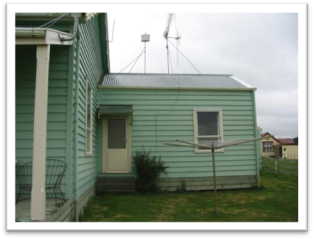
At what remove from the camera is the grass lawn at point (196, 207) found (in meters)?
5.68

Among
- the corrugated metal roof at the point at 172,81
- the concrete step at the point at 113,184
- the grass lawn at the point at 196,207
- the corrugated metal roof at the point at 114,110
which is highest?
the corrugated metal roof at the point at 172,81

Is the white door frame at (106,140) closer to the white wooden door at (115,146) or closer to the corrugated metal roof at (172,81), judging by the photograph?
the white wooden door at (115,146)

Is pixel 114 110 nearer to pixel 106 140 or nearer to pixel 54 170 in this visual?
pixel 106 140

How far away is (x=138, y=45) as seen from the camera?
1302cm

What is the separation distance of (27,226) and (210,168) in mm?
6649

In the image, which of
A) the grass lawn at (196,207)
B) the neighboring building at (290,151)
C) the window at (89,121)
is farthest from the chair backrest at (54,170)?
the neighboring building at (290,151)

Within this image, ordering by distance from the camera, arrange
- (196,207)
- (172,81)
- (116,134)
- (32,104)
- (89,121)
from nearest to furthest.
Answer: (32,104)
(196,207)
(89,121)
(116,134)
(172,81)

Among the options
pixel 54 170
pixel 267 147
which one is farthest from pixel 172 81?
pixel 267 147

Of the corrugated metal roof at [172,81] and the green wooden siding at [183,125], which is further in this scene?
the corrugated metal roof at [172,81]

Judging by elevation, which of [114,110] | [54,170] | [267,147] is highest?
[114,110]

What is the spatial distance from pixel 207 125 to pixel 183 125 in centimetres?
82

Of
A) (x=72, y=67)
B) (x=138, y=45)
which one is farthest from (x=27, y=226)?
(x=138, y=45)

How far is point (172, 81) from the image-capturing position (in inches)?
404

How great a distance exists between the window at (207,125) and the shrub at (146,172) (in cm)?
163
